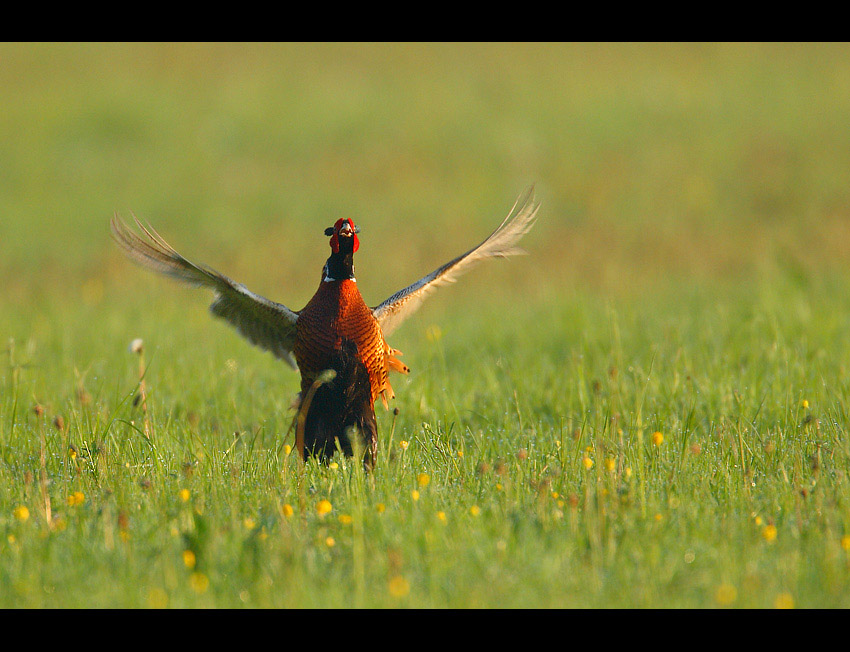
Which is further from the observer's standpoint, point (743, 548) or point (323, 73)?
point (323, 73)

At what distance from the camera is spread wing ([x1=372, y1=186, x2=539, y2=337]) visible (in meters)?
5.13

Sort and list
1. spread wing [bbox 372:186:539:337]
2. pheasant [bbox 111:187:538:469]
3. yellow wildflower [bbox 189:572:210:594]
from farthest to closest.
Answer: spread wing [bbox 372:186:539:337]
pheasant [bbox 111:187:538:469]
yellow wildflower [bbox 189:572:210:594]

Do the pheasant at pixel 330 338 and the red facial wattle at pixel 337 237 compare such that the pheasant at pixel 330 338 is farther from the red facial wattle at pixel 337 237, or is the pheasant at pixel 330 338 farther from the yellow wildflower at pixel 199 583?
the yellow wildflower at pixel 199 583

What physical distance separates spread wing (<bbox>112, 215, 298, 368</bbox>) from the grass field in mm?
449

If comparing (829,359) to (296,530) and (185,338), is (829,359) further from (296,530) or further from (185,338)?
(185,338)

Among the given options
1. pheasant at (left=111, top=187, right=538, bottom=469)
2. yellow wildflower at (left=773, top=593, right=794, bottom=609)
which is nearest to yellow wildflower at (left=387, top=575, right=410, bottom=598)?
yellow wildflower at (left=773, top=593, right=794, bottom=609)

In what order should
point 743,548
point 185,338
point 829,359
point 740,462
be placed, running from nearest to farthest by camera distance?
point 743,548 < point 740,462 < point 829,359 < point 185,338

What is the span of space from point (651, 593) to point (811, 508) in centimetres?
107

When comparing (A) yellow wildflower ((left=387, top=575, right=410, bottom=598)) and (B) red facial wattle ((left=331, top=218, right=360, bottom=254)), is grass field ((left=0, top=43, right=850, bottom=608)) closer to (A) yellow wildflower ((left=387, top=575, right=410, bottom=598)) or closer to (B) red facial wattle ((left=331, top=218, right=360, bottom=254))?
(A) yellow wildflower ((left=387, top=575, right=410, bottom=598))

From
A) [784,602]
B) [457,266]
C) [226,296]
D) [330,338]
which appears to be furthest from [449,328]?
[784,602]

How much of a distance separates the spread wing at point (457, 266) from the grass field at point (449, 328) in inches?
21.5

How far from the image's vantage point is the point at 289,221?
14.4 m

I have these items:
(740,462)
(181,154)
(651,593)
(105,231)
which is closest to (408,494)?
(651,593)

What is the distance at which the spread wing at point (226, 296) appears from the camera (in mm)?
4621
